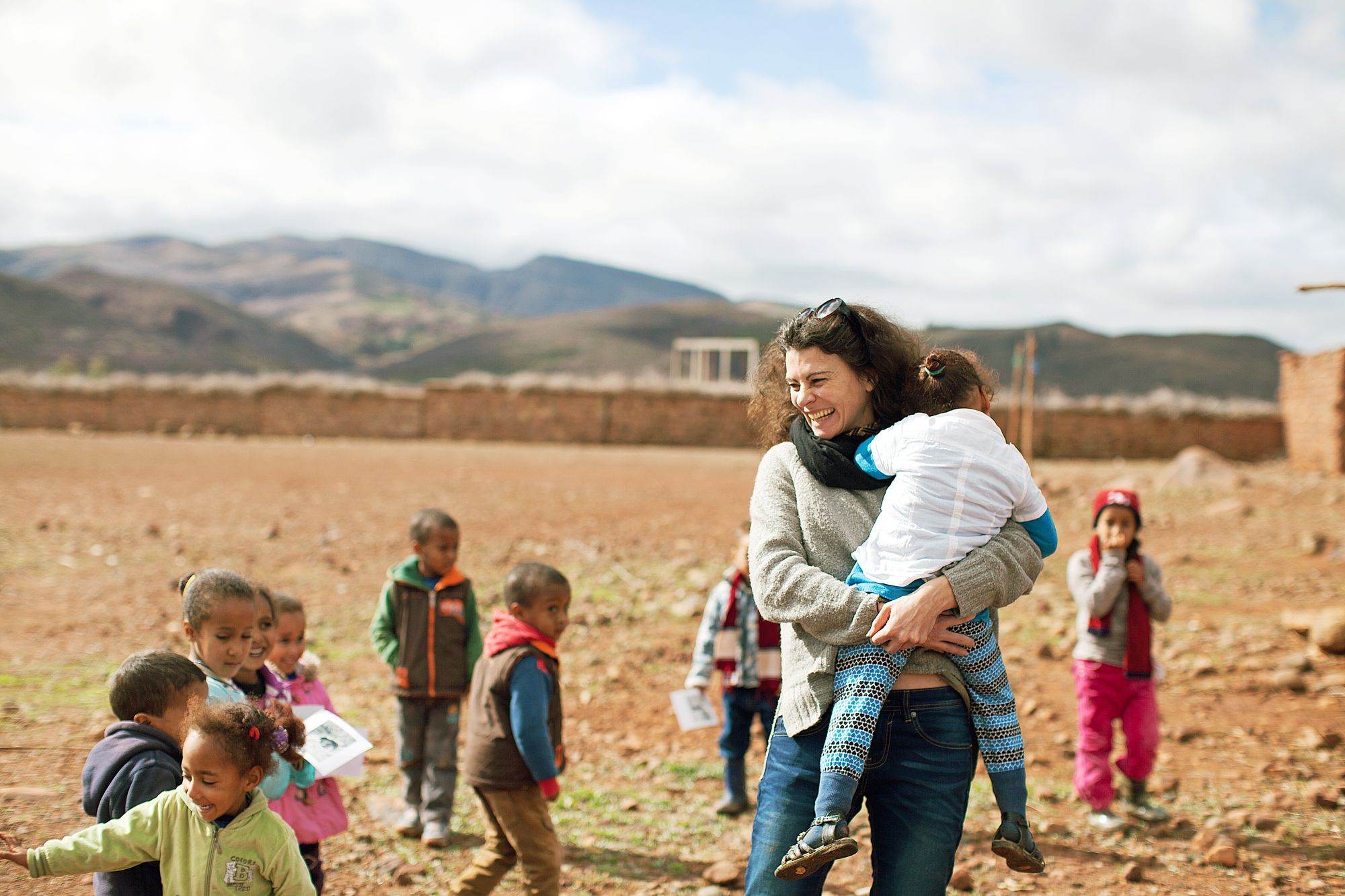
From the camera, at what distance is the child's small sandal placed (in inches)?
79.0

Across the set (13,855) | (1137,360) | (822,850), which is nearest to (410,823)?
(13,855)

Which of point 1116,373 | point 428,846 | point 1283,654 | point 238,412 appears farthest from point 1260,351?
point 428,846

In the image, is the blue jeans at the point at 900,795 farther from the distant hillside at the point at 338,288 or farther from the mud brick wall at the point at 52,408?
the distant hillside at the point at 338,288

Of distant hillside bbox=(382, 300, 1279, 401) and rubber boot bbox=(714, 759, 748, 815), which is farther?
distant hillside bbox=(382, 300, 1279, 401)

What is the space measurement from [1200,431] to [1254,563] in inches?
645

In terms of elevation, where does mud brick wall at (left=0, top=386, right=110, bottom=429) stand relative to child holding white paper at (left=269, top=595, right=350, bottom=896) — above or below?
above

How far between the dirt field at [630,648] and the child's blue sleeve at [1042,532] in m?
2.05

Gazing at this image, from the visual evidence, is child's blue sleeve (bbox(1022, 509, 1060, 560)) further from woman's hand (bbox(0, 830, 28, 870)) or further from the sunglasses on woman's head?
woman's hand (bbox(0, 830, 28, 870))

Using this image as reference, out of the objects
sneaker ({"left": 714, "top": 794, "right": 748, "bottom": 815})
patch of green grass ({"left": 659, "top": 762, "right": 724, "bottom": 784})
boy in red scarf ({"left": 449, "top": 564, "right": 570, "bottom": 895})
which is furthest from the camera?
patch of green grass ({"left": 659, "top": 762, "right": 724, "bottom": 784})

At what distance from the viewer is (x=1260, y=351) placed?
72.9m

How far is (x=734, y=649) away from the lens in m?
4.70

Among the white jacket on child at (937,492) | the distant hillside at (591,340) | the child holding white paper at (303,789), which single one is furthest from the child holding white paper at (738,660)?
the distant hillside at (591,340)

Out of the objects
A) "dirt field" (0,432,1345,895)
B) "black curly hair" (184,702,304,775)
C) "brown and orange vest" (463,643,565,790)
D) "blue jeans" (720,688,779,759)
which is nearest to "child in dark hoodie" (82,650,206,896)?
"black curly hair" (184,702,304,775)

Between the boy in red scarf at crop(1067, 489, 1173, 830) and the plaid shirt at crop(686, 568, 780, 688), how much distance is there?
140 cm
